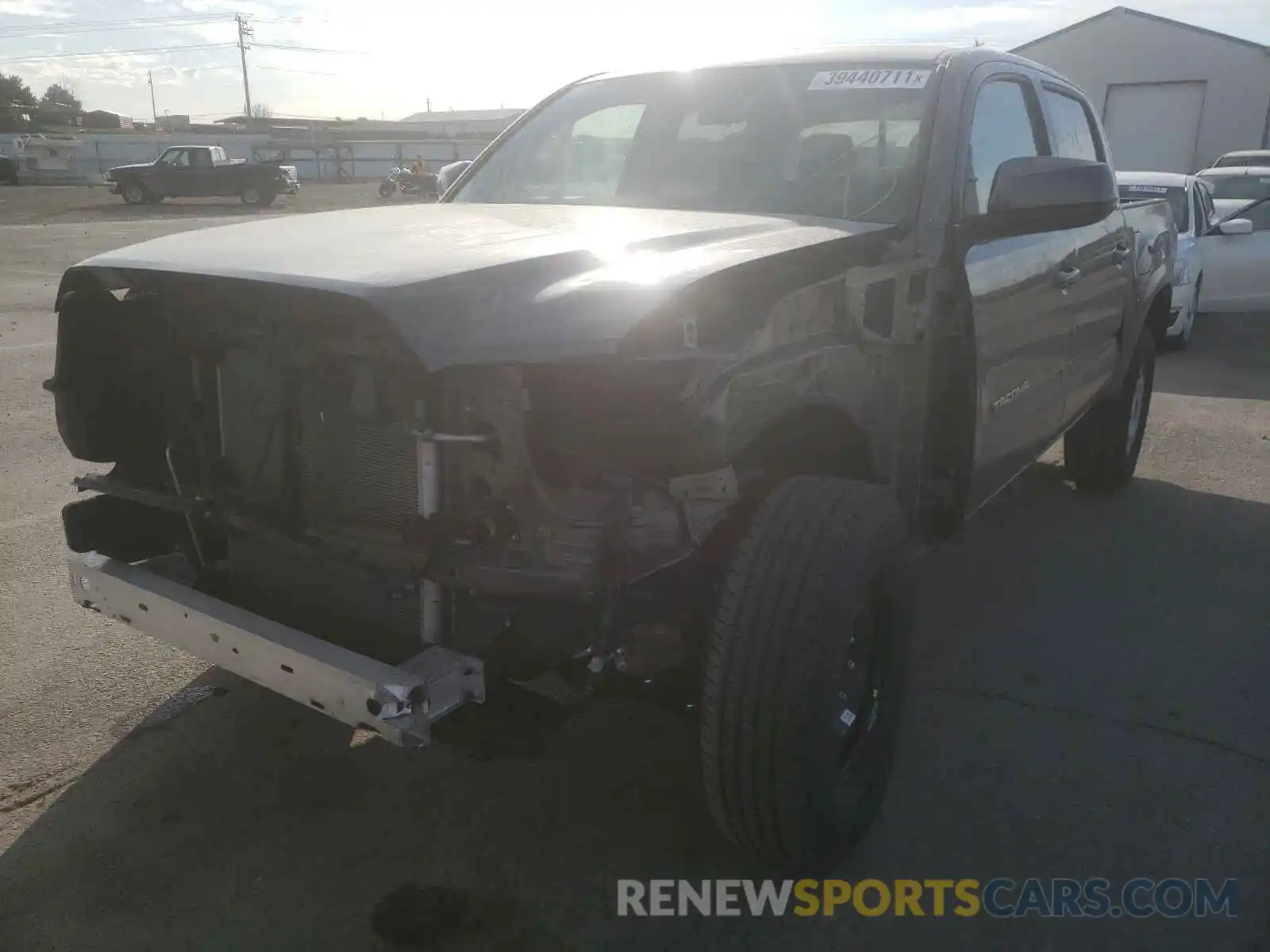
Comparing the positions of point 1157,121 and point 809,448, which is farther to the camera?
point 1157,121

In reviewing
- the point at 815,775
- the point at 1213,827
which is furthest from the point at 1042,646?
the point at 815,775

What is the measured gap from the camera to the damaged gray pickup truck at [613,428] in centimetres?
219

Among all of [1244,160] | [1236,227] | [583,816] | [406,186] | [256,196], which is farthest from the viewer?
[406,186]

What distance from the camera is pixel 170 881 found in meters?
2.58

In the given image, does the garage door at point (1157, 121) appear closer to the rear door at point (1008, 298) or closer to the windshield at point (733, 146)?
the rear door at point (1008, 298)

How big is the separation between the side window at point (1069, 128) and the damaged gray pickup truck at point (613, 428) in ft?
2.78

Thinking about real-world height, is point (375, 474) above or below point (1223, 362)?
above

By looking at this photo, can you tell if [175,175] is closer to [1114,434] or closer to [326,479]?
[1114,434]

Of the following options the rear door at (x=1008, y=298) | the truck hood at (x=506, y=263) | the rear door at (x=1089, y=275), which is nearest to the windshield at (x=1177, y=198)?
the rear door at (x=1089, y=275)

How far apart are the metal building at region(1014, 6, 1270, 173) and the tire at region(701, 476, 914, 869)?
24364mm

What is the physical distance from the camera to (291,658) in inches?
89.6

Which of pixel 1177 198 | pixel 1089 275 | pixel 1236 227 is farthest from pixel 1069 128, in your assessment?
pixel 1177 198

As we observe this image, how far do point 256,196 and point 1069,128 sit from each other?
1200 inches

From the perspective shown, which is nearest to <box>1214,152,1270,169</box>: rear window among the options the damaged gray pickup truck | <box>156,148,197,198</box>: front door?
the damaged gray pickup truck
